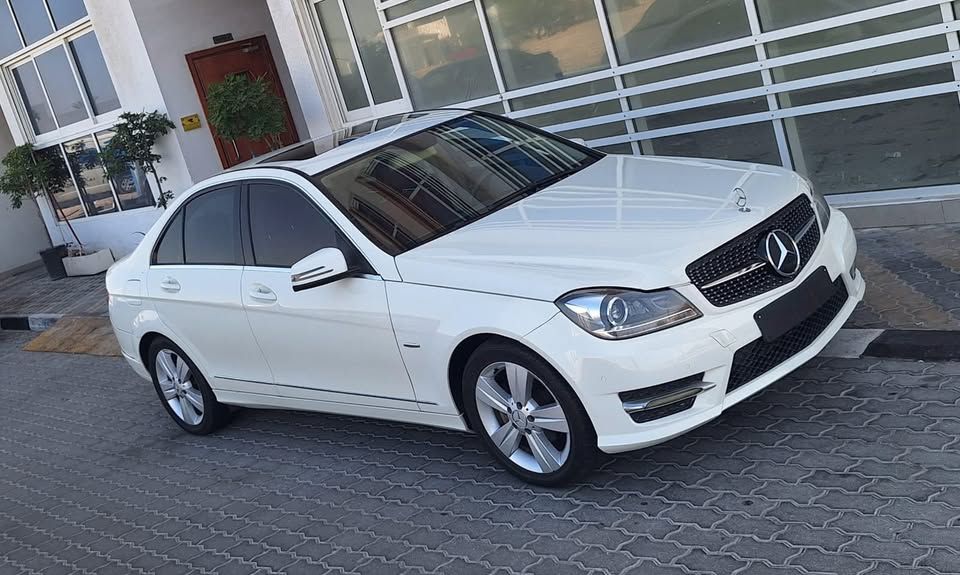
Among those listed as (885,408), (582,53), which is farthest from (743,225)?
(582,53)

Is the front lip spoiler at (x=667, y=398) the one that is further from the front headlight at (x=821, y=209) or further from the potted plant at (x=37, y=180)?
the potted plant at (x=37, y=180)

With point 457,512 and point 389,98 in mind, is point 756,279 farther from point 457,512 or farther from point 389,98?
point 389,98

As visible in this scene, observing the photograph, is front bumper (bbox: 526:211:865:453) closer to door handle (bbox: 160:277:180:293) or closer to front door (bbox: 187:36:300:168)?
door handle (bbox: 160:277:180:293)

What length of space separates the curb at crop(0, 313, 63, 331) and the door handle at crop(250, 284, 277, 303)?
7.76 metres

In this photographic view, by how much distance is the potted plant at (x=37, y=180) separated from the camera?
15.0 metres

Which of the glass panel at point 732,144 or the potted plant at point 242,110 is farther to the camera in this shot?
the potted plant at point 242,110

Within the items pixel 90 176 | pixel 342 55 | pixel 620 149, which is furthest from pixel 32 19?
pixel 620 149

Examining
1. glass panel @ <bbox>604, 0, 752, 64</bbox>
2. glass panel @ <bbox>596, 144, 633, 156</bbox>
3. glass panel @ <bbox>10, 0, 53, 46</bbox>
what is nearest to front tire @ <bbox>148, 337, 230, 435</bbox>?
glass panel @ <bbox>596, 144, 633, 156</bbox>

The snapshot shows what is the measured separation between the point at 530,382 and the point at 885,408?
5.11ft

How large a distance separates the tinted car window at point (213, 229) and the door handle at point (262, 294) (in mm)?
271

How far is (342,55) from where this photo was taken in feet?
34.4

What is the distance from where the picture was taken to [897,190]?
22.4ft

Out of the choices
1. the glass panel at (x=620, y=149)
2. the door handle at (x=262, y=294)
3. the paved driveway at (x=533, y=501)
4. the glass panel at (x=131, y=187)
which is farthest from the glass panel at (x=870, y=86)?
the glass panel at (x=131, y=187)

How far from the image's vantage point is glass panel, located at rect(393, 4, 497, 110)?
915 cm
